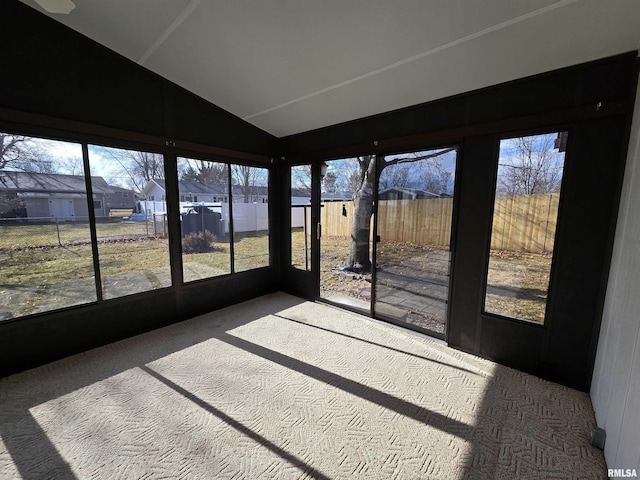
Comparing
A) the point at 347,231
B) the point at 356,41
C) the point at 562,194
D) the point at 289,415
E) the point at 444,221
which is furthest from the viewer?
the point at 347,231

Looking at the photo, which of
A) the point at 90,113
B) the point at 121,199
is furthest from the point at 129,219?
the point at 90,113

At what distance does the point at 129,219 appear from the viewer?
305cm

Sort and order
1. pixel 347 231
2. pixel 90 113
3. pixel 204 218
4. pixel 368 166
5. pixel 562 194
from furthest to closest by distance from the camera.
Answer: pixel 347 231, pixel 204 218, pixel 368 166, pixel 90 113, pixel 562 194

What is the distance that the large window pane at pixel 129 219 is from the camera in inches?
111

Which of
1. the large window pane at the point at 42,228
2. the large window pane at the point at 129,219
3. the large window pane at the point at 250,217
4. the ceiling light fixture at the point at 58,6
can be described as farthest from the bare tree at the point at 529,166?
the large window pane at the point at 42,228

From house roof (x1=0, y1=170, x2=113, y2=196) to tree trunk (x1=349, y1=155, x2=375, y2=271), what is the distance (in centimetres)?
294

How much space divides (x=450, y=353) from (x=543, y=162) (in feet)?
6.50

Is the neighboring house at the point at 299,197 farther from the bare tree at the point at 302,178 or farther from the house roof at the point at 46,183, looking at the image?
the house roof at the point at 46,183

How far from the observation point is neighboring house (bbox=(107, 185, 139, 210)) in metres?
2.90

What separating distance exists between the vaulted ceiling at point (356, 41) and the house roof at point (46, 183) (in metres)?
1.35

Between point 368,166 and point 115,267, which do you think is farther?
point 368,166

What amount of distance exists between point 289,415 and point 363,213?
8.33 feet

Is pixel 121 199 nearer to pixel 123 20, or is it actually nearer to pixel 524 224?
pixel 123 20

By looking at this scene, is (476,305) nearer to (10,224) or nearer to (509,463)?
(509,463)
